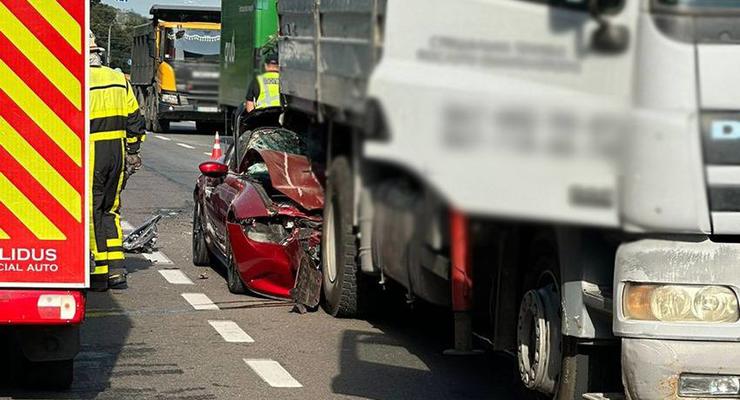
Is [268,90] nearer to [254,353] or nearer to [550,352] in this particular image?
[550,352]

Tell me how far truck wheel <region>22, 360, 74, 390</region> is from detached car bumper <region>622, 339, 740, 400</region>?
324 centimetres

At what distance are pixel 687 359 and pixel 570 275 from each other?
1.72 feet

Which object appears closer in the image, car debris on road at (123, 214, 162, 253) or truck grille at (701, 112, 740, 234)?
truck grille at (701, 112, 740, 234)

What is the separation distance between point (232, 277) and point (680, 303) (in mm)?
5679

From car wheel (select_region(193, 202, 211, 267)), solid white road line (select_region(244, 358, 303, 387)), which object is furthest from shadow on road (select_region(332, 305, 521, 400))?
car wheel (select_region(193, 202, 211, 267))

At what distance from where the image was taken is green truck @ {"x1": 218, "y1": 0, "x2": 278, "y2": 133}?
70.9 inches

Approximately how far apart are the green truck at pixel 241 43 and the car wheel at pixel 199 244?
993 centimetres

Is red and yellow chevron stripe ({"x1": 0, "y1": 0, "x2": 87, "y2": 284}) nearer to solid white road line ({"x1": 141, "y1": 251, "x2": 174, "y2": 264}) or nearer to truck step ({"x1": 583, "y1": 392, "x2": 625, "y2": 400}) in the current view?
truck step ({"x1": 583, "y1": 392, "x2": 625, "y2": 400})

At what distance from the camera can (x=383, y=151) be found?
1.24 meters

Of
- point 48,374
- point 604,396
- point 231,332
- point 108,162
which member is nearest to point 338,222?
point 604,396

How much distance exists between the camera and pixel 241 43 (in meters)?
1.92

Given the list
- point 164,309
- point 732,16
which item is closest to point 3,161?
point 164,309

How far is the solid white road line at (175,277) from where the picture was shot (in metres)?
11.6

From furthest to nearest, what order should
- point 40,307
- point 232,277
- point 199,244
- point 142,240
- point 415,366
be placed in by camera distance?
1. point 142,240
2. point 199,244
3. point 232,277
4. point 415,366
5. point 40,307
